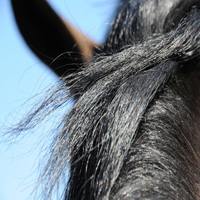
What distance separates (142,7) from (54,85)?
0.27m

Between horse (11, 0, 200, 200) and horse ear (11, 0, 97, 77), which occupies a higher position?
horse ear (11, 0, 97, 77)

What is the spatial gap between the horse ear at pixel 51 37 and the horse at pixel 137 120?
1.1 inches

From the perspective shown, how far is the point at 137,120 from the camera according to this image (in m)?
0.67

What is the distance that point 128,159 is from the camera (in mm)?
645

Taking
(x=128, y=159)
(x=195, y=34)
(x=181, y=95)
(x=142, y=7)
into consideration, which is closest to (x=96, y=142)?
(x=128, y=159)

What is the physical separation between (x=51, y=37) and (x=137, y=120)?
14.8 inches

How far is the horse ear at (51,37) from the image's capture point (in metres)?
0.90

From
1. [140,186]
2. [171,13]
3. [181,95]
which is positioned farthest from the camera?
[171,13]

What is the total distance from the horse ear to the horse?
0.10 ft

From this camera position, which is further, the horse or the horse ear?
the horse ear

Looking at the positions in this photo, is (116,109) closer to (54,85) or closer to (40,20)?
(54,85)

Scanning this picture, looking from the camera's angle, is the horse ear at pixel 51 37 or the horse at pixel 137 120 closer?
the horse at pixel 137 120

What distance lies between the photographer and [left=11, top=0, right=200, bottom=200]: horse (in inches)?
24.6

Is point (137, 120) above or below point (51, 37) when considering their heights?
below
